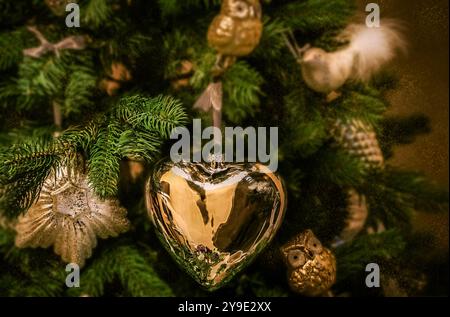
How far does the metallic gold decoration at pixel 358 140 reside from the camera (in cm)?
56

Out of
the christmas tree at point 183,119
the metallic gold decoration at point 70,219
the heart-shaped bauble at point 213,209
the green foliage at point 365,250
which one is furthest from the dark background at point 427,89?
the metallic gold decoration at point 70,219

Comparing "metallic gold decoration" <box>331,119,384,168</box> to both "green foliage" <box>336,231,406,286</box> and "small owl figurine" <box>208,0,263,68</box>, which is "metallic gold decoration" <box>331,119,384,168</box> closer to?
"green foliage" <box>336,231,406,286</box>

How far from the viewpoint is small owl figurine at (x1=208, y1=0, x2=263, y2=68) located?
1.30 ft

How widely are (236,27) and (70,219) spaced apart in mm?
245

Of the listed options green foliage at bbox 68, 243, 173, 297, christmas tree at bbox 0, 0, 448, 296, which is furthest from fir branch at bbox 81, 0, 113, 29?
green foliage at bbox 68, 243, 173, 297

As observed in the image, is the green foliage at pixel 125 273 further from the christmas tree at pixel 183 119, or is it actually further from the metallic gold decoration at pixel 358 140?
the metallic gold decoration at pixel 358 140

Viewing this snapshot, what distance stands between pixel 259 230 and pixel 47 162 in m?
0.20

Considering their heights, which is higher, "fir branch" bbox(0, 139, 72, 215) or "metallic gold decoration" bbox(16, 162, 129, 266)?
"fir branch" bbox(0, 139, 72, 215)

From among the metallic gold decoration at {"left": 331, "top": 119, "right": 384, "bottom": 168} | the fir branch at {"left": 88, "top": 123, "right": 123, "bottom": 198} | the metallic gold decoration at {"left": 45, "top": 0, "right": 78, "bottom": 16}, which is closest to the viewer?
the fir branch at {"left": 88, "top": 123, "right": 123, "bottom": 198}

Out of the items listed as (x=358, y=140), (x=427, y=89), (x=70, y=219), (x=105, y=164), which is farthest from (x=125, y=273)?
(x=427, y=89)

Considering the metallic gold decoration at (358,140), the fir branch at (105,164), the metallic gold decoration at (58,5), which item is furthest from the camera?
the metallic gold decoration at (358,140)

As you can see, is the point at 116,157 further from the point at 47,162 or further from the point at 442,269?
the point at 442,269

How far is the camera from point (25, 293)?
0.51 m

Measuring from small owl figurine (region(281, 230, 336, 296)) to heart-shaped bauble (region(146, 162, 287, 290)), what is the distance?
75mm
